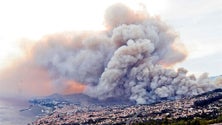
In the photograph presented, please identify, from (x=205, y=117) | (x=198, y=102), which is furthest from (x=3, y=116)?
(x=205, y=117)

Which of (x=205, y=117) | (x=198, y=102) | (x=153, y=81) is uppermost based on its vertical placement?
(x=153, y=81)

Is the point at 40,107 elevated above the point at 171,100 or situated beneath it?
elevated above

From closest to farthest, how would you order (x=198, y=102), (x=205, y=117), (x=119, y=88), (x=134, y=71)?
1. (x=205, y=117)
2. (x=198, y=102)
3. (x=134, y=71)
4. (x=119, y=88)

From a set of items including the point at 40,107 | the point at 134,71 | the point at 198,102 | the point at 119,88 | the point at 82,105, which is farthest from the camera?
the point at 40,107

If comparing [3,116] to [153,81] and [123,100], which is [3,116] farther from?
[153,81]

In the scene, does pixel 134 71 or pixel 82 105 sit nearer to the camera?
pixel 134 71

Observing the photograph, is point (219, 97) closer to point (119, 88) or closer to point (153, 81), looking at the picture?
point (153, 81)

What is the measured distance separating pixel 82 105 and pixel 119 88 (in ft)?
104

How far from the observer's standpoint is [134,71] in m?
122

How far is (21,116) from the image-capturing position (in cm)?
16362

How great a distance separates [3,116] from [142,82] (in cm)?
6370

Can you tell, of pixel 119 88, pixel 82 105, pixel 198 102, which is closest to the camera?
pixel 198 102

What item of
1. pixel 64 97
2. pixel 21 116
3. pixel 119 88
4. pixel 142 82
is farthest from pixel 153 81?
pixel 64 97

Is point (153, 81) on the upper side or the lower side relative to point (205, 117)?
upper
